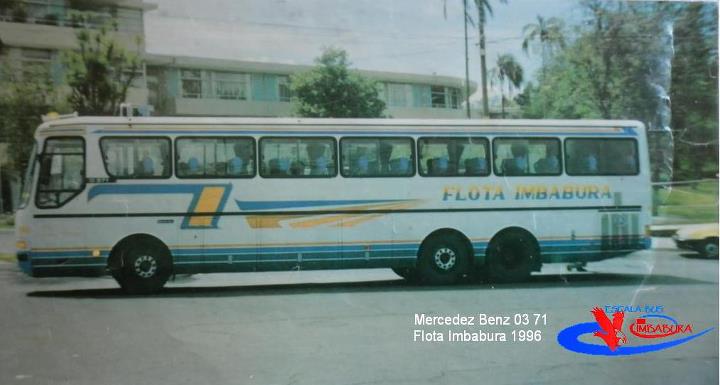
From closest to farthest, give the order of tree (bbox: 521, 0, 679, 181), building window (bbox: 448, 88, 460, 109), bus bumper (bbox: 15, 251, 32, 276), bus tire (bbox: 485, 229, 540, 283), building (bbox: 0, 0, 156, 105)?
building (bbox: 0, 0, 156, 105)
bus bumper (bbox: 15, 251, 32, 276)
building window (bbox: 448, 88, 460, 109)
tree (bbox: 521, 0, 679, 181)
bus tire (bbox: 485, 229, 540, 283)

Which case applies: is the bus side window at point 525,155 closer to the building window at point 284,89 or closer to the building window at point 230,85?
the building window at point 284,89

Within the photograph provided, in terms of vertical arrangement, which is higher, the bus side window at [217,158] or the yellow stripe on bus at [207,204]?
the bus side window at [217,158]

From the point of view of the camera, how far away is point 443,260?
17.7 ft

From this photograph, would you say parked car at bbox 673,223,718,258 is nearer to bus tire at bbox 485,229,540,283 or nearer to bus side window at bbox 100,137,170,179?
bus tire at bbox 485,229,540,283

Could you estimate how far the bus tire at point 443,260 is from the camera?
5340 mm

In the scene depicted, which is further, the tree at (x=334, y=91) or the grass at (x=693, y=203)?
the grass at (x=693, y=203)

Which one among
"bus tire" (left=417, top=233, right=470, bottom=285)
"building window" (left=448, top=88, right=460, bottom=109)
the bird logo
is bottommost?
the bird logo

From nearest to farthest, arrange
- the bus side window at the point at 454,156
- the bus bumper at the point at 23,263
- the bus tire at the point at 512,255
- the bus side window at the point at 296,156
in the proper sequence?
the bus bumper at the point at 23,263
the bus side window at the point at 296,156
the bus side window at the point at 454,156
the bus tire at the point at 512,255

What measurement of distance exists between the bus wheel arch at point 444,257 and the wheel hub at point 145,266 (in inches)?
79.8

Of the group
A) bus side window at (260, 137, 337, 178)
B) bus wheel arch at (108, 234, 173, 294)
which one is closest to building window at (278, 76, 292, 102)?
bus side window at (260, 137, 337, 178)

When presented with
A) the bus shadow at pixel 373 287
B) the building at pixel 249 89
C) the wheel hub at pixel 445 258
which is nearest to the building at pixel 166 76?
the building at pixel 249 89

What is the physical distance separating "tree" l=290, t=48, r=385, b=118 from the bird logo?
2250 millimetres

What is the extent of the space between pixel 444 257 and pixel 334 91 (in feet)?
5.30

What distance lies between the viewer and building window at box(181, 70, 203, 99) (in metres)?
4.49
